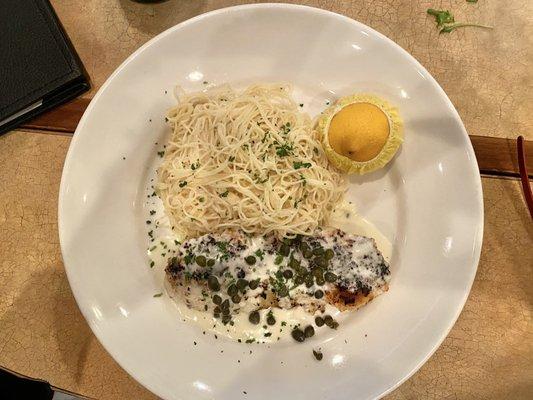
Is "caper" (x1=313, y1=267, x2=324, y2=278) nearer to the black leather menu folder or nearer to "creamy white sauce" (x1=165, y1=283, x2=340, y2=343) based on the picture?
"creamy white sauce" (x1=165, y1=283, x2=340, y2=343)

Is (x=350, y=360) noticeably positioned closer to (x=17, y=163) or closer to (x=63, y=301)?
(x=63, y=301)

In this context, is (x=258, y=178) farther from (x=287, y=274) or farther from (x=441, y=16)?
(x=441, y=16)

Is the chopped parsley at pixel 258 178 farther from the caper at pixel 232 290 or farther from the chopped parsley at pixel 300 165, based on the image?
the caper at pixel 232 290

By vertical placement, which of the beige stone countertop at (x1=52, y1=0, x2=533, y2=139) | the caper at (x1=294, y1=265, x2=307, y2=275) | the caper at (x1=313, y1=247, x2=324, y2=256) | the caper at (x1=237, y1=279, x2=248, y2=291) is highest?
the beige stone countertop at (x1=52, y1=0, x2=533, y2=139)

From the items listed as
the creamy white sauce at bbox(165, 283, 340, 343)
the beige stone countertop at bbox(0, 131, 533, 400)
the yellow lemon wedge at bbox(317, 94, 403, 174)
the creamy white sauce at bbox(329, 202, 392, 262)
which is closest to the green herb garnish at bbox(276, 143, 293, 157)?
the yellow lemon wedge at bbox(317, 94, 403, 174)

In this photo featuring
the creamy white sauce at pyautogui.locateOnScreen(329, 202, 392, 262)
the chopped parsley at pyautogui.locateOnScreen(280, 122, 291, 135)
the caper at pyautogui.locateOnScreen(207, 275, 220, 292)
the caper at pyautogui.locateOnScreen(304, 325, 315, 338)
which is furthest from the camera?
the chopped parsley at pyautogui.locateOnScreen(280, 122, 291, 135)

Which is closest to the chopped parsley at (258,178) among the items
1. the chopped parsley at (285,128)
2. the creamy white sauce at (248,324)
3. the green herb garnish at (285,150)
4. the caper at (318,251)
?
the green herb garnish at (285,150)

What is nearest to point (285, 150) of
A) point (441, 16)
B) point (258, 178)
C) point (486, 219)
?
point (258, 178)
